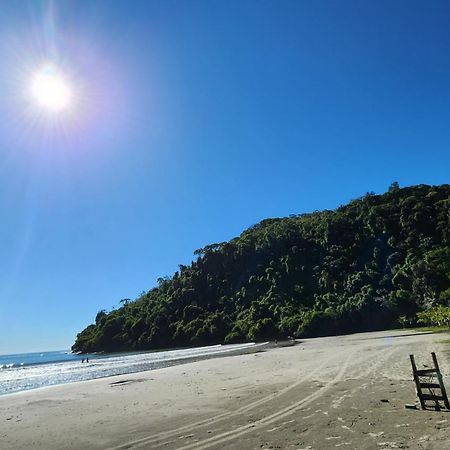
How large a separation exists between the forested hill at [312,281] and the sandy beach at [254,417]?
56.5 meters

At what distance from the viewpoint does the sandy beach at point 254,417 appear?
10445mm

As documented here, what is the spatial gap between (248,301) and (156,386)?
353 ft

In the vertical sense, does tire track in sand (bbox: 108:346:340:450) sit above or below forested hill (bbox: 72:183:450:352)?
below

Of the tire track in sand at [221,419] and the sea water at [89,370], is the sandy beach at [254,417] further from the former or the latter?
the sea water at [89,370]

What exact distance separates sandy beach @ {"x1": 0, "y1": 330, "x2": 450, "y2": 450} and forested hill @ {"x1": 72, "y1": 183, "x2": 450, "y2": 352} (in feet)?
185

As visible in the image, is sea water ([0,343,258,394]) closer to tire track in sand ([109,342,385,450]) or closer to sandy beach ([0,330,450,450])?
sandy beach ([0,330,450,450])

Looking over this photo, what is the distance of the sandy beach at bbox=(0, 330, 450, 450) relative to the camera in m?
10.4

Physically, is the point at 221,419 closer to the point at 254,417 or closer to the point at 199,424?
the point at 199,424

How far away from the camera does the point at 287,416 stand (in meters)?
13.2

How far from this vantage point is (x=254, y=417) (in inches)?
541

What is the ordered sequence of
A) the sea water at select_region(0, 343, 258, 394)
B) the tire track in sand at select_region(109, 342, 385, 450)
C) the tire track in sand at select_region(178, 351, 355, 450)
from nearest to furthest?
the tire track in sand at select_region(178, 351, 355, 450) → the tire track in sand at select_region(109, 342, 385, 450) → the sea water at select_region(0, 343, 258, 394)

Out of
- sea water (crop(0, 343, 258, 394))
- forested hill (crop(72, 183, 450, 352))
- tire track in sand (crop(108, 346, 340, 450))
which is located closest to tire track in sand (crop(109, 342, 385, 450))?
tire track in sand (crop(108, 346, 340, 450))

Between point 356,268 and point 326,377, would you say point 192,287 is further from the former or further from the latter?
point 326,377

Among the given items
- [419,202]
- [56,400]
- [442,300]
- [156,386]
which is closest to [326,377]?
[156,386]
